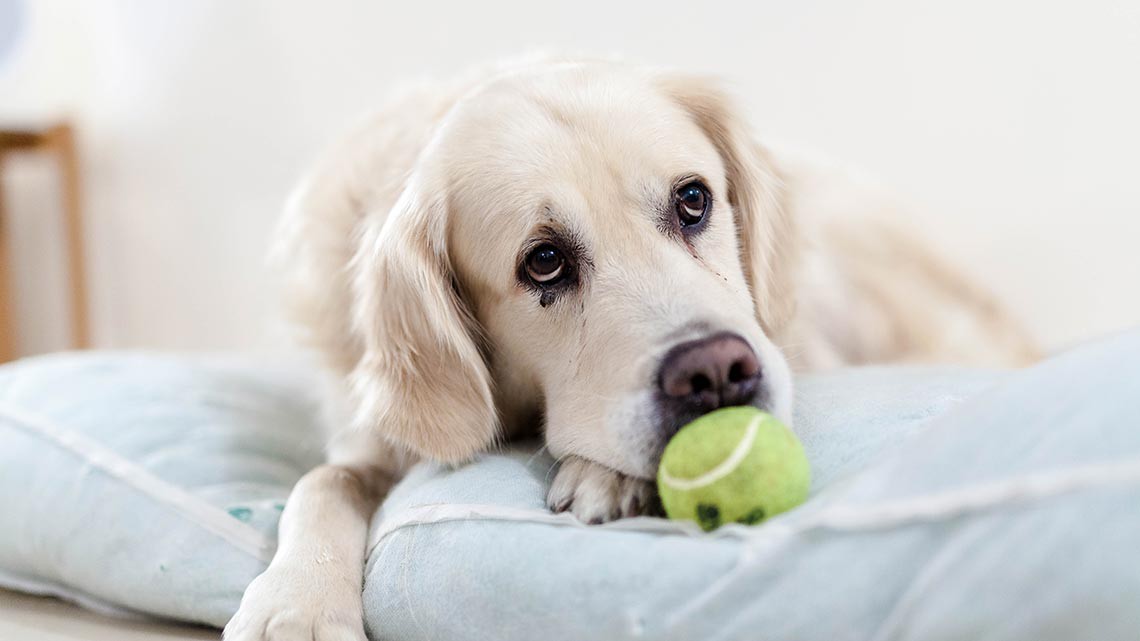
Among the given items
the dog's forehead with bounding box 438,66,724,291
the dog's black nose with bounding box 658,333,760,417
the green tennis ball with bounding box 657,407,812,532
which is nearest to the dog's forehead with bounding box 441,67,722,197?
the dog's forehead with bounding box 438,66,724,291

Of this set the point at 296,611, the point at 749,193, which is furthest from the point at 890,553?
the point at 749,193

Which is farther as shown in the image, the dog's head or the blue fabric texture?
the dog's head

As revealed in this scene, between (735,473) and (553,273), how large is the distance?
52 centimetres

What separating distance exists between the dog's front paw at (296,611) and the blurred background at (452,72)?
1166mm

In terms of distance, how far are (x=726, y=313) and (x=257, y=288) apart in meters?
3.50

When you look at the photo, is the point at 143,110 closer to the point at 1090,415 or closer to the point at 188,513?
the point at 188,513

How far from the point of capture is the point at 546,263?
141 cm

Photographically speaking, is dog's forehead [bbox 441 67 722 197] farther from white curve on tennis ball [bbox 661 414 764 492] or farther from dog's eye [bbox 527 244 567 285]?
white curve on tennis ball [bbox 661 414 764 492]

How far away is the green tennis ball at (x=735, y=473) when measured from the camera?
99 cm

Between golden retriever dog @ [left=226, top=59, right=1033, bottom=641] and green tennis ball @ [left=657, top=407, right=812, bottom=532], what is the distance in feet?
0.38

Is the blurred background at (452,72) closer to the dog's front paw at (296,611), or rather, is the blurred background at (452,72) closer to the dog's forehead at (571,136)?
the dog's forehead at (571,136)

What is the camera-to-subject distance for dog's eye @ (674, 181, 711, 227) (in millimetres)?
1472

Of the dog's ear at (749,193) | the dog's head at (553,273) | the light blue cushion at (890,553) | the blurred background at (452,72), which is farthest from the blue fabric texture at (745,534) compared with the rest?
the blurred background at (452,72)

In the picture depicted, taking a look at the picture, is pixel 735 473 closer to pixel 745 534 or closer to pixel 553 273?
pixel 745 534
